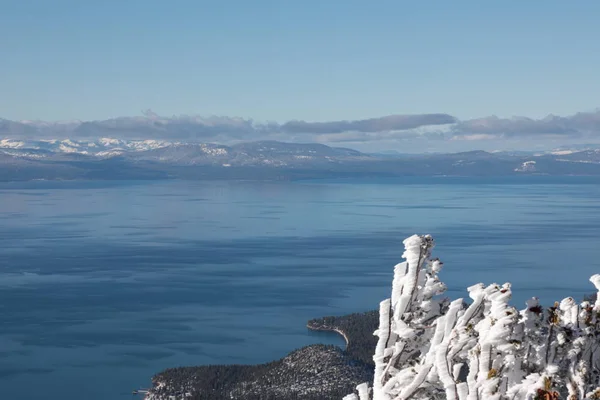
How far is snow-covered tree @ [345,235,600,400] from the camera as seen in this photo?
7.80 meters

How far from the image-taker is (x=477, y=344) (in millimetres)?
8008

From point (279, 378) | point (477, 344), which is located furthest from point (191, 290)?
point (477, 344)

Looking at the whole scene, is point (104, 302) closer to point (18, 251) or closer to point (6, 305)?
point (6, 305)

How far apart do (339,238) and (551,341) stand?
18599cm

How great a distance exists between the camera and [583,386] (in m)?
8.68

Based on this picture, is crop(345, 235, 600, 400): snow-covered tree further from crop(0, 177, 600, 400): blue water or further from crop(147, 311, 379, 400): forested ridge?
crop(0, 177, 600, 400): blue water

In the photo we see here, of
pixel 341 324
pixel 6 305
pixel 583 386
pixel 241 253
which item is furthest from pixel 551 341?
pixel 241 253

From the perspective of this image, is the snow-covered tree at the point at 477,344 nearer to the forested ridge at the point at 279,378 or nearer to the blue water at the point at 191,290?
the forested ridge at the point at 279,378

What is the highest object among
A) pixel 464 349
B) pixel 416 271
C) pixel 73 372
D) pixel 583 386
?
pixel 416 271

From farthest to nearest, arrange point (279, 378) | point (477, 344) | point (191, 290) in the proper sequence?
1. point (191, 290)
2. point (279, 378)
3. point (477, 344)

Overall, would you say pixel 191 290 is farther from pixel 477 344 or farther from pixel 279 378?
pixel 477 344

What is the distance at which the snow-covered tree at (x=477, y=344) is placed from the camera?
25.6ft

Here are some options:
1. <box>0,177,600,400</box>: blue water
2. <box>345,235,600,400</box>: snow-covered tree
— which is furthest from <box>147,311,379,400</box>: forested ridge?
<box>345,235,600,400</box>: snow-covered tree

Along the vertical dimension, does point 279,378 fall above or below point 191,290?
below
